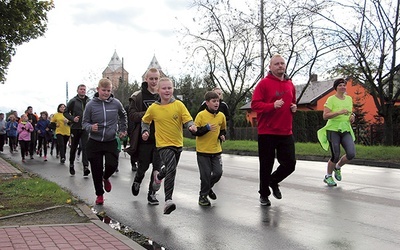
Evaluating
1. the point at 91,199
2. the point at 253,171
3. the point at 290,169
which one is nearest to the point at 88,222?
the point at 91,199

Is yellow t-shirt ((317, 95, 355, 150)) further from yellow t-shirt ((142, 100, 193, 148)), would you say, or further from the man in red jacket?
yellow t-shirt ((142, 100, 193, 148))

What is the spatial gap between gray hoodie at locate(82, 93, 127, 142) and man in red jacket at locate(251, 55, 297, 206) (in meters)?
2.30

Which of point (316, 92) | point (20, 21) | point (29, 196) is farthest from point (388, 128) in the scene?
point (316, 92)

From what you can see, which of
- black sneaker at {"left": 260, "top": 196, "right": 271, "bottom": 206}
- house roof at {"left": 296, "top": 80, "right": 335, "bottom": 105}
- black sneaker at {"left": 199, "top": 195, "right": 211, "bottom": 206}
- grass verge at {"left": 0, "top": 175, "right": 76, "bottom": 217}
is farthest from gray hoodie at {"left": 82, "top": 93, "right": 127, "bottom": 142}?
house roof at {"left": 296, "top": 80, "right": 335, "bottom": 105}

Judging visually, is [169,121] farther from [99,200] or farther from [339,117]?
[339,117]

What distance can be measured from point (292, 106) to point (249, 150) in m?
16.6

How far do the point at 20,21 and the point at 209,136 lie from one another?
45.5 feet

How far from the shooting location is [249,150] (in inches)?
915

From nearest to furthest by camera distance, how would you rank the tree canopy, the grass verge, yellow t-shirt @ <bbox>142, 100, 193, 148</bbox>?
1. yellow t-shirt @ <bbox>142, 100, 193, 148</bbox>
2. the grass verge
3. the tree canopy

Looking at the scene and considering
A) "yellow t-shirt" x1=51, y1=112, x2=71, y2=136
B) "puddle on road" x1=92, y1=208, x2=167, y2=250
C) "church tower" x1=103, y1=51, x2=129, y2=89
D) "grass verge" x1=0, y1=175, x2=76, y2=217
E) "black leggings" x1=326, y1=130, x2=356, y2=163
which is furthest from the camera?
"church tower" x1=103, y1=51, x2=129, y2=89

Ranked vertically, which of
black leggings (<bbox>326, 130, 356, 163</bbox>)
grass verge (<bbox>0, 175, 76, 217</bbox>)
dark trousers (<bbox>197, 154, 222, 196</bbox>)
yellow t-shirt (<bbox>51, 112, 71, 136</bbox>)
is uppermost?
yellow t-shirt (<bbox>51, 112, 71, 136</bbox>)

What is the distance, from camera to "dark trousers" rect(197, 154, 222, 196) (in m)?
7.23

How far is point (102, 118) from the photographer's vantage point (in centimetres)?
768

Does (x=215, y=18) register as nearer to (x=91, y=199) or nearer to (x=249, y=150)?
(x=249, y=150)
